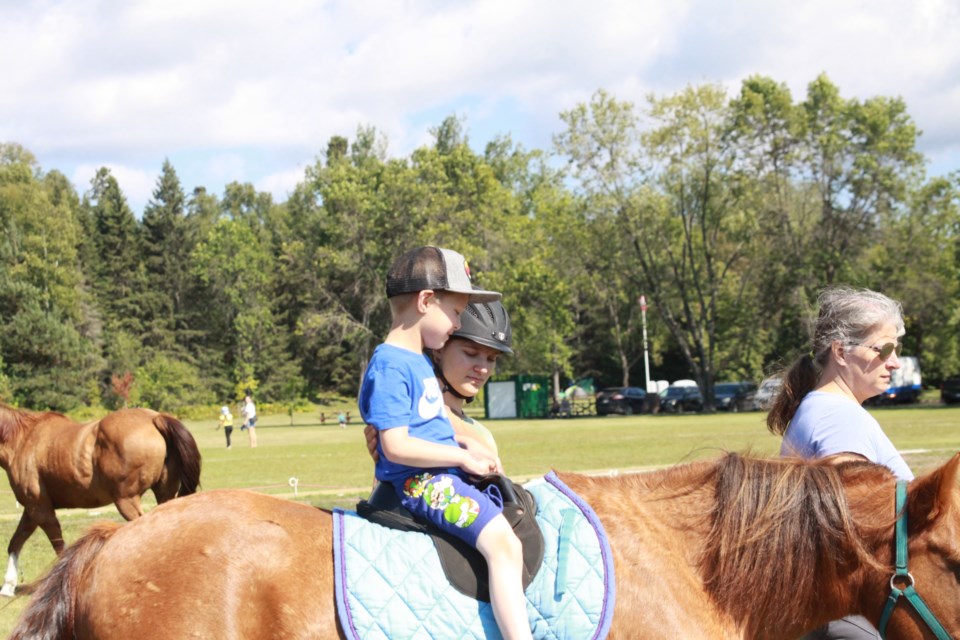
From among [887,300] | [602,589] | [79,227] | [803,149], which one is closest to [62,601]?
[602,589]

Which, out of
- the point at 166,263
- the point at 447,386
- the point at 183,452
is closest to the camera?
the point at 447,386

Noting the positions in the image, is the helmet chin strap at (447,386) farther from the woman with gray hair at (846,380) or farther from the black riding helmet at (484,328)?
the woman with gray hair at (846,380)

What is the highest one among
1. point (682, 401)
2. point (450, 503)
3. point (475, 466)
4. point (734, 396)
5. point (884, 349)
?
point (884, 349)

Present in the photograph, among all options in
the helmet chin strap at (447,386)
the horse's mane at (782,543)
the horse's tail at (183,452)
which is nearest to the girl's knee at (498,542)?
the horse's mane at (782,543)

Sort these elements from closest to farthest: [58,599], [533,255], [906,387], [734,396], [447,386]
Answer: [58,599]
[447,386]
[906,387]
[734,396]
[533,255]

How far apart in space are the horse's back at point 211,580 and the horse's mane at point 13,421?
947cm

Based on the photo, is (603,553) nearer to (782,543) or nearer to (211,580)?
(782,543)

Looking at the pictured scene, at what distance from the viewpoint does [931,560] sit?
10.6ft

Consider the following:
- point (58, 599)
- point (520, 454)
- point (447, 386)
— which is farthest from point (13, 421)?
point (520, 454)

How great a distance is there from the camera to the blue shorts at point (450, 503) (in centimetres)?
309

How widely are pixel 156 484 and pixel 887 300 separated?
31.4ft

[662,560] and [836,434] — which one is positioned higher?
[836,434]

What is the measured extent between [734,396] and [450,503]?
52.9 m

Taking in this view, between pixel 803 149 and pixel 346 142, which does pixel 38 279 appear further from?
pixel 803 149
